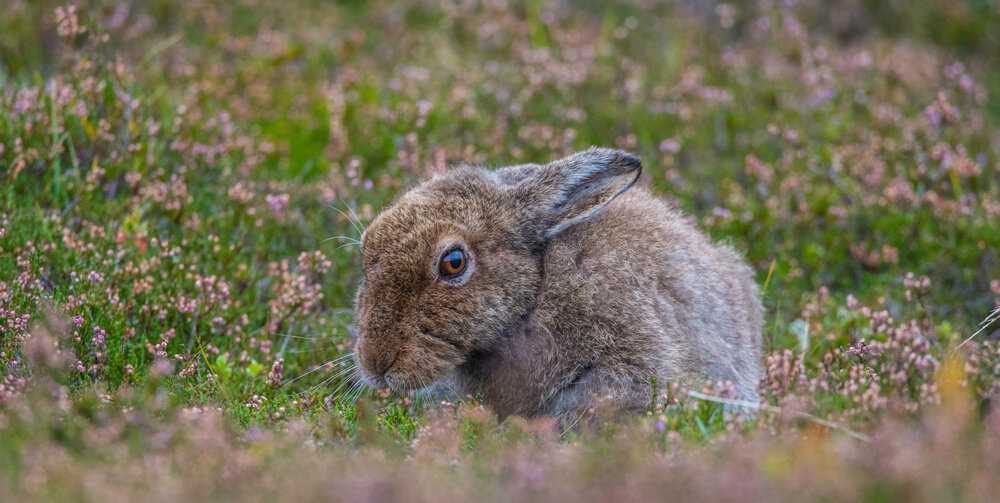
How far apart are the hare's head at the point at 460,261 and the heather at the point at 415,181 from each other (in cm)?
41

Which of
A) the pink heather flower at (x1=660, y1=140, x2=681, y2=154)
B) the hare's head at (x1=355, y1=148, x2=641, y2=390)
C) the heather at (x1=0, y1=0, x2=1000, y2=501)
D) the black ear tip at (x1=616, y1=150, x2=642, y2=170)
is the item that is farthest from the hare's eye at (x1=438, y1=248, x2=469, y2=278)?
the pink heather flower at (x1=660, y1=140, x2=681, y2=154)

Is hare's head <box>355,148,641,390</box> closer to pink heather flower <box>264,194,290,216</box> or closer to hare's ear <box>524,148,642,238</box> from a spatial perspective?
hare's ear <box>524,148,642,238</box>

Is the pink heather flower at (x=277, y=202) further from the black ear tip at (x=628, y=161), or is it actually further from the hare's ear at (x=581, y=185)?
the black ear tip at (x=628, y=161)

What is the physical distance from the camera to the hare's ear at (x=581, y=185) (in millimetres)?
5789

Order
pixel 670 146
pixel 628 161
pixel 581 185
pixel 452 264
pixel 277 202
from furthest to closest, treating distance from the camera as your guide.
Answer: pixel 670 146
pixel 277 202
pixel 581 185
pixel 628 161
pixel 452 264

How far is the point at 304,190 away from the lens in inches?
347

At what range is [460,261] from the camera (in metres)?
5.59

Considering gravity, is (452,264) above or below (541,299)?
above

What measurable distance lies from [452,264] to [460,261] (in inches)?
1.9

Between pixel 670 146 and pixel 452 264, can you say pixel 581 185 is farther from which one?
pixel 670 146

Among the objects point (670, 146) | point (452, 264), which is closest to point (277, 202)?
point (452, 264)

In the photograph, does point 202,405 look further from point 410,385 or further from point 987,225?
point 987,225

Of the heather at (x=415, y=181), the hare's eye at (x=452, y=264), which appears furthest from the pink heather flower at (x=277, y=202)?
the hare's eye at (x=452, y=264)

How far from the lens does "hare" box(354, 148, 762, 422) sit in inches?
216
